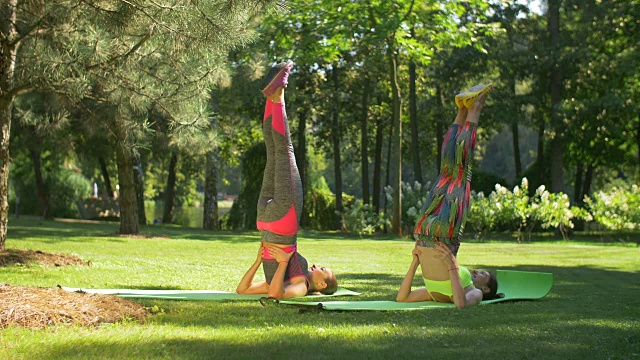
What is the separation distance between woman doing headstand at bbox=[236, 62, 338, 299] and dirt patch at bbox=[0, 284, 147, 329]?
5.85ft

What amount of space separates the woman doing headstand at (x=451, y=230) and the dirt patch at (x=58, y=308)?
2.93m

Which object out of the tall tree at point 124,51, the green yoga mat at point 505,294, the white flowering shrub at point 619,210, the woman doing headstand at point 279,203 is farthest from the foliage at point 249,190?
the woman doing headstand at point 279,203

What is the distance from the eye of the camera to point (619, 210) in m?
22.0

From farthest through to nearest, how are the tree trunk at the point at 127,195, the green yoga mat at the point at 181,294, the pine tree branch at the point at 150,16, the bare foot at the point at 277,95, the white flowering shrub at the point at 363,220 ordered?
the white flowering shrub at the point at 363,220 → the tree trunk at the point at 127,195 → the bare foot at the point at 277,95 → the green yoga mat at the point at 181,294 → the pine tree branch at the point at 150,16

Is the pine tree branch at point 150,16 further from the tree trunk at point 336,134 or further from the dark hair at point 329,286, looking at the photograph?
the tree trunk at point 336,134

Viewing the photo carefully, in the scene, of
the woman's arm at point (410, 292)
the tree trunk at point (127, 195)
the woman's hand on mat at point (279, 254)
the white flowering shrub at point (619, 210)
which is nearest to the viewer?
the woman's arm at point (410, 292)

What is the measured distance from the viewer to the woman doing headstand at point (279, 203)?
787 centimetres

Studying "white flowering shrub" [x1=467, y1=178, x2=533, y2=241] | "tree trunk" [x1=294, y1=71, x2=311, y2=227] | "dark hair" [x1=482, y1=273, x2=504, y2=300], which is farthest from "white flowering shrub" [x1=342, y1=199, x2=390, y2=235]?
"dark hair" [x1=482, y1=273, x2=504, y2=300]

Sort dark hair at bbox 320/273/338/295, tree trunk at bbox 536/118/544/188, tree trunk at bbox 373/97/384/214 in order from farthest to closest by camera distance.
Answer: tree trunk at bbox 373/97/384/214
tree trunk at bbox 536/118/544/188
dark hair at bbox 320/273/338/295

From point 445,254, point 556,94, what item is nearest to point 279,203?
point 445,254

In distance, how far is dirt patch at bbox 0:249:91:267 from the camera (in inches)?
422

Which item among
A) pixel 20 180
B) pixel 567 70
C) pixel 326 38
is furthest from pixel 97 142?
pixel 567 70

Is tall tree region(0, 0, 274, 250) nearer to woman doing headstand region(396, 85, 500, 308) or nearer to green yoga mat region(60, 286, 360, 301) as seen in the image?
woman doing headstand region(396, 85, 500, 308)

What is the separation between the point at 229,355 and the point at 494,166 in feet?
178
